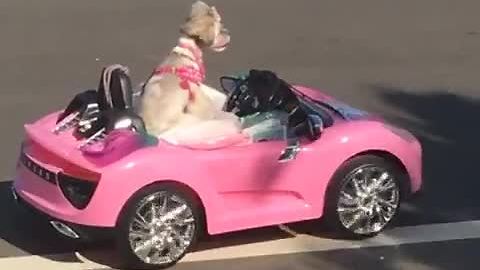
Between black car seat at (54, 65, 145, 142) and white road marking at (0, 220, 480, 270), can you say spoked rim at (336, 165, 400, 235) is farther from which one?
black car seat at (54, 65, 145, 142)

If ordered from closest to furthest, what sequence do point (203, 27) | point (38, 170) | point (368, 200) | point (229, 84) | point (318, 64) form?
1. point (38, 170)
2. point (203, 27)
3. point (368, 200)
4. point (229, 84)
5. point (318, 64)

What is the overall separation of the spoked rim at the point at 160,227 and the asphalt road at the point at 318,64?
17cm

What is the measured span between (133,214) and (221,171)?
0.52 meters

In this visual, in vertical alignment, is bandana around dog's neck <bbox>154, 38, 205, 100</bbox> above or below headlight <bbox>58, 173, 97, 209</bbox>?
above

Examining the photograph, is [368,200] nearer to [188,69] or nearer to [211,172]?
[211,172]

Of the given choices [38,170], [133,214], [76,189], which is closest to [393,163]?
[133,214]

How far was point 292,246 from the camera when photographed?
271 inches

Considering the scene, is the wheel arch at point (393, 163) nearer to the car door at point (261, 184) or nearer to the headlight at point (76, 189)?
the car door at point (261, 184)

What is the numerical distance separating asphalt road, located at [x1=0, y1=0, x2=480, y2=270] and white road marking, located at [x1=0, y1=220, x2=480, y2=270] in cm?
7

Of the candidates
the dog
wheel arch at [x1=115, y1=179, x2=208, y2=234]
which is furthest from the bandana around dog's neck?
wheel arch at [x1=115, y1=179, x2=208, y2=234]

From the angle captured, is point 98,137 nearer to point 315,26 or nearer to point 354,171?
point 354,171

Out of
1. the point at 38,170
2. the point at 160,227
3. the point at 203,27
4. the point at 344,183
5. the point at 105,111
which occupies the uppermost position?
the point at 203,27

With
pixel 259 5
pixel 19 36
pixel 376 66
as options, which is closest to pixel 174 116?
pixel 376 66

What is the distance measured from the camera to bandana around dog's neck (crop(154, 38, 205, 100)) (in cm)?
674
